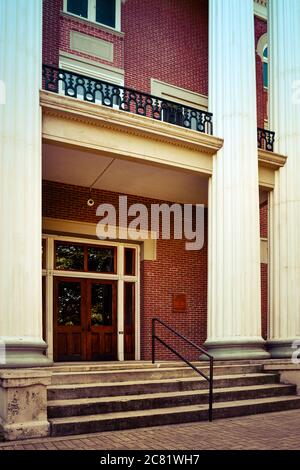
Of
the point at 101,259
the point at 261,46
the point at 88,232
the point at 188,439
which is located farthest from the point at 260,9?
the point at 188,439

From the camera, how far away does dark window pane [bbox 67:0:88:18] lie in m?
14.6

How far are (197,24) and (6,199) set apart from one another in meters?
10.3

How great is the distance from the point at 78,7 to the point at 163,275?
7540 millimetres

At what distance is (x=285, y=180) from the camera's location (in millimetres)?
13422

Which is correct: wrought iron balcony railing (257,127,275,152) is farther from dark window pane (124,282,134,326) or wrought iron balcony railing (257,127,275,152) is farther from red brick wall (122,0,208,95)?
dark window pane (124,282,134,326)

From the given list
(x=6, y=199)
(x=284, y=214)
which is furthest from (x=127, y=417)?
(x=284, y=214)

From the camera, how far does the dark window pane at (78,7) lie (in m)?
14.6

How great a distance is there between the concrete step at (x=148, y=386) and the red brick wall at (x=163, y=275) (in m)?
4.57

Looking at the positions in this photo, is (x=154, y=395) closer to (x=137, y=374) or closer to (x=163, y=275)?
(x=137, y=374)

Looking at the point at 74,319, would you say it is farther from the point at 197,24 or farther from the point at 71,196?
the point at 197,24

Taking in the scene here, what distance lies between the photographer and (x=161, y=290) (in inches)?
594

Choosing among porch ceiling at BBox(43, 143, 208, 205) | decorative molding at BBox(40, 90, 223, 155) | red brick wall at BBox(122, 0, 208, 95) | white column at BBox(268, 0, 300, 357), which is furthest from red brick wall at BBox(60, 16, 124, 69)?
decorative molding at BBox(40, 90, 223, 155)

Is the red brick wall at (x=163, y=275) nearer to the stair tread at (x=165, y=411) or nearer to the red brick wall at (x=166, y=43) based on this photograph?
the red brick wall at (x=166, y=43)

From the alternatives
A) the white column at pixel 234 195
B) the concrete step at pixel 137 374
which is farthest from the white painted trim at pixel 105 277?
the concrete step at pixel 137 374
